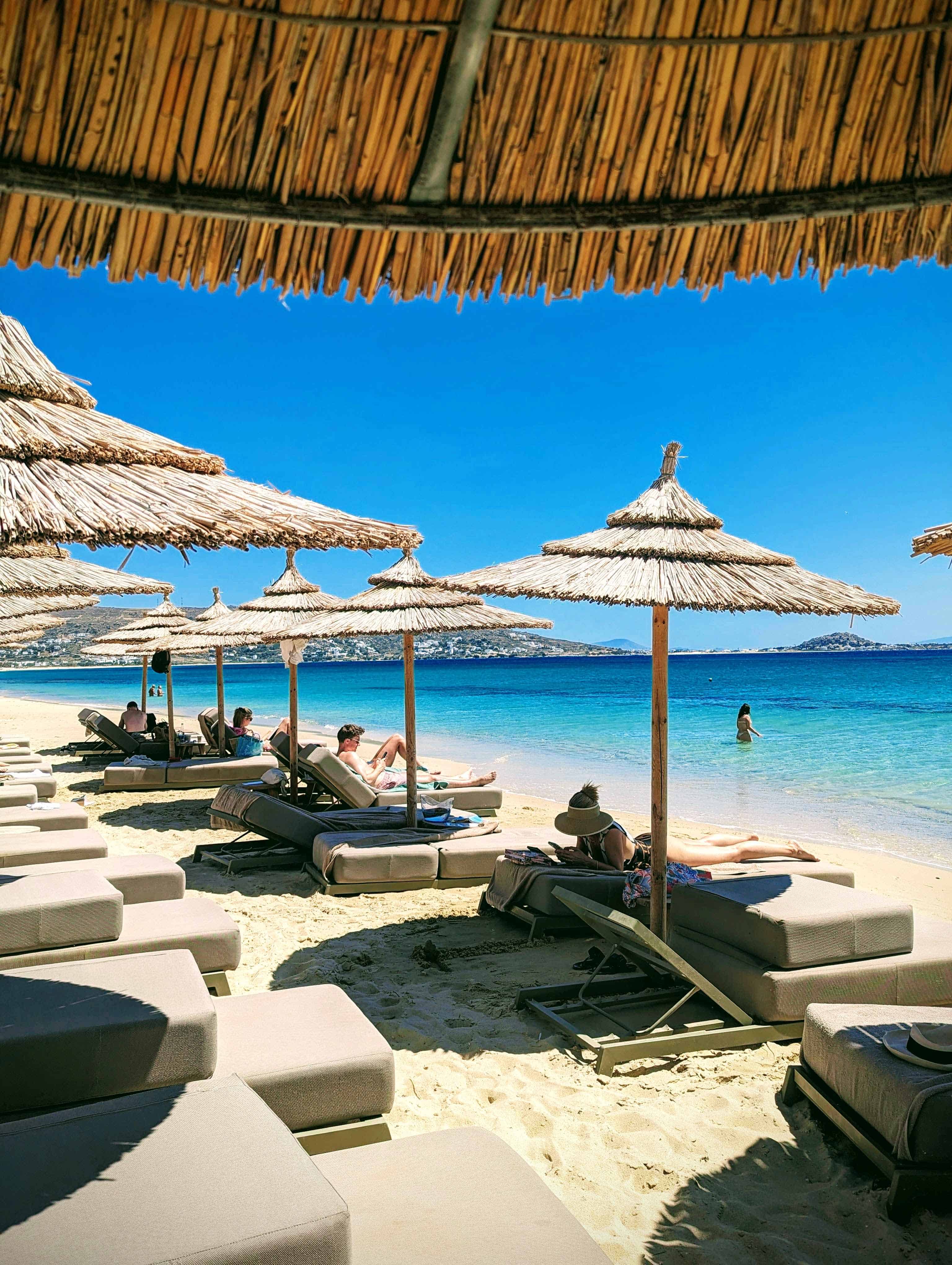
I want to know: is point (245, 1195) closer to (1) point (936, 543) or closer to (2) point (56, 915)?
(2) point (56, 915)

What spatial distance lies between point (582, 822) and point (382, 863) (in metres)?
1.64

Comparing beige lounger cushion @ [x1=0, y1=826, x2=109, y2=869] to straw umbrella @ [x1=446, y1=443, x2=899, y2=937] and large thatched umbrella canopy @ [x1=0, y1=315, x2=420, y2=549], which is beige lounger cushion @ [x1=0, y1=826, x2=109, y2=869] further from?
straw umbrella @ [x1=446, y1=443, x2=899, y2=937]

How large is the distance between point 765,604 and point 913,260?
2328 millimetres

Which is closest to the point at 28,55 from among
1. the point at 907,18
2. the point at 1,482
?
the point at 1,482

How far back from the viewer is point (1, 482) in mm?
2625

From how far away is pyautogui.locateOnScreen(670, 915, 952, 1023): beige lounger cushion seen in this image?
3543mm

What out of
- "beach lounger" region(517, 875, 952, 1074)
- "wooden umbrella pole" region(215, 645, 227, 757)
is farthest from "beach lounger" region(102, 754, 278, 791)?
"beach lounger" region(517, 875, 952, 1074)

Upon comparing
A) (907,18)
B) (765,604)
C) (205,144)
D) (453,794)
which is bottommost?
(453,794)

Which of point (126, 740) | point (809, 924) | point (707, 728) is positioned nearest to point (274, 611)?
point (126, 740)

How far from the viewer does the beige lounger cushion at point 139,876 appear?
14.0 feet

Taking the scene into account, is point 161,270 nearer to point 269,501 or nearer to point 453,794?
point 269,501

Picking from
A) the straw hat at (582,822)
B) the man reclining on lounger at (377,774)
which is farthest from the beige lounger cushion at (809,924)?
the man reclining on lounger at (377,774)

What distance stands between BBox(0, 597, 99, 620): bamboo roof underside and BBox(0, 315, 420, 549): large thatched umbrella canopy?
5.55m

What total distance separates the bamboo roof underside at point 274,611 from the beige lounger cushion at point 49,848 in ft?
10.1
